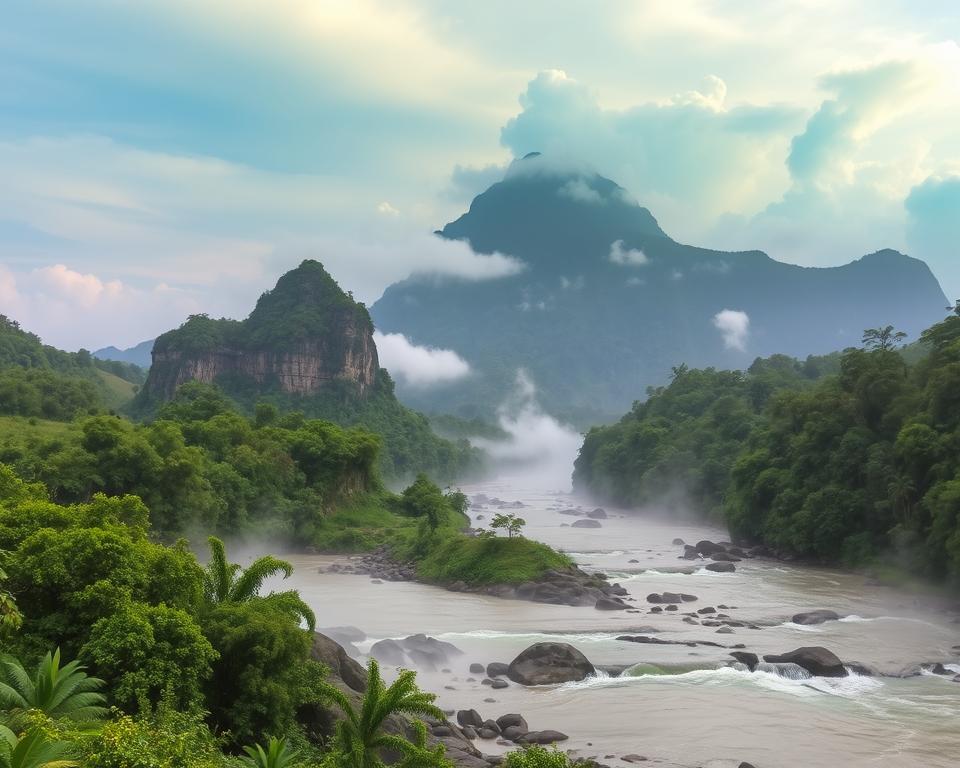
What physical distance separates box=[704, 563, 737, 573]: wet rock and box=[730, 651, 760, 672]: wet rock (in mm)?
20093

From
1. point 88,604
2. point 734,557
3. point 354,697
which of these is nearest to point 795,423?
point 734,557

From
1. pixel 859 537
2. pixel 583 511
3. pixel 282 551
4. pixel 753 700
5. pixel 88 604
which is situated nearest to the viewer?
pixel 88 604

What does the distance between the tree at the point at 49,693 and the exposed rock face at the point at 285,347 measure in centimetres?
10073

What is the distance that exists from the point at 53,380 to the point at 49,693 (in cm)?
6563

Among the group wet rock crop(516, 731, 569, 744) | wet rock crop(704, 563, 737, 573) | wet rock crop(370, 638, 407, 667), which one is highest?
wet rock crop(704, 563, 737, 573)

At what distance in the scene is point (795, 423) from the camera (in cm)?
5425

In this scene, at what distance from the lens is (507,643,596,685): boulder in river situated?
24.2 m

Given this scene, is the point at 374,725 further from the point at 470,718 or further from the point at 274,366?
the point at 274,366

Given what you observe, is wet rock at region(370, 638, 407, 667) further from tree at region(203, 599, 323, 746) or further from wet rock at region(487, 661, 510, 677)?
tree at region(203, 599, 323, 746)

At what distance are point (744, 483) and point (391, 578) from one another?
27225 mm

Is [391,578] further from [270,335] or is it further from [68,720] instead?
[270,335]

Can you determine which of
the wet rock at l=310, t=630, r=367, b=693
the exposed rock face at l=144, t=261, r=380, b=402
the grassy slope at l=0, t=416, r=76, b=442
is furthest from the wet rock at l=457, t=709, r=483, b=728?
the exposed rock face at l=144, t=261, r=380, b=402

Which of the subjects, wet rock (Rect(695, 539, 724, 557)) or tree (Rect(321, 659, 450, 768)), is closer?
tree (Rect(321, 659, 450, 768))

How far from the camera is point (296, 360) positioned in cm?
11100
